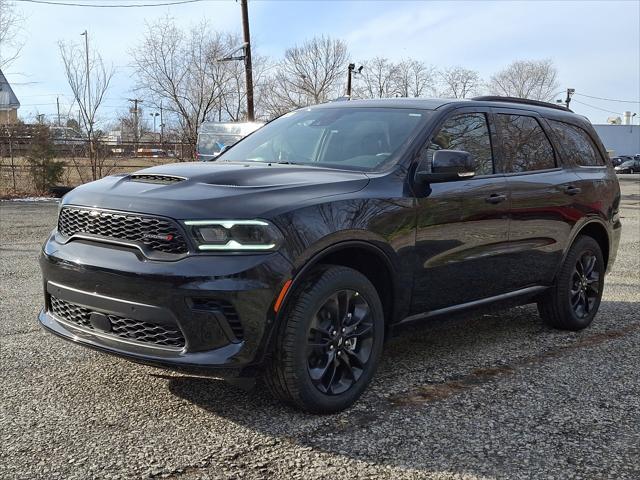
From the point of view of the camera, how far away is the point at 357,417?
3.65 m

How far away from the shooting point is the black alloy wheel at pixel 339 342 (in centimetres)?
357

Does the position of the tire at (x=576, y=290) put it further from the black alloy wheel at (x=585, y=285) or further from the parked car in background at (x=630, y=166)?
the parked car in background at (x=630, y=166)

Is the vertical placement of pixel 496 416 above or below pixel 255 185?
below

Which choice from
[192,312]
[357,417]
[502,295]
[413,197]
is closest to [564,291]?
[502,295]

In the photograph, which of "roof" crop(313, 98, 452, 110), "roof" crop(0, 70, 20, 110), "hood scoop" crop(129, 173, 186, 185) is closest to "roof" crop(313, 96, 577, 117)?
"roof" crop(313, 98, 452, 110)

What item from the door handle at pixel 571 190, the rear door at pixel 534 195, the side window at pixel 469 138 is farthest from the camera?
the door handle at pixel 571 190

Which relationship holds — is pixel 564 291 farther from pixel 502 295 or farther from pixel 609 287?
pixel 609 287

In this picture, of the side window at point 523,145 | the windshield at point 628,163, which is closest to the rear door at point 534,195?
the side window at point 523,145

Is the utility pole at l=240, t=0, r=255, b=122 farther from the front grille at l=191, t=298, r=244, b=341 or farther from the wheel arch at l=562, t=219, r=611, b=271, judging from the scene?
the front grille at l=191, t=298, r=244, b=341

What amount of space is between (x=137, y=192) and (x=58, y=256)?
59 centimetres

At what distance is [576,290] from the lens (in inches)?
224

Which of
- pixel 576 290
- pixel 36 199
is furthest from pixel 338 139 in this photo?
pixel 36 199

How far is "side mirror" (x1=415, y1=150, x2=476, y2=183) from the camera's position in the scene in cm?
405

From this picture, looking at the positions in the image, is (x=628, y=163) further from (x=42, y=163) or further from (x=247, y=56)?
(x=42, y=163)
